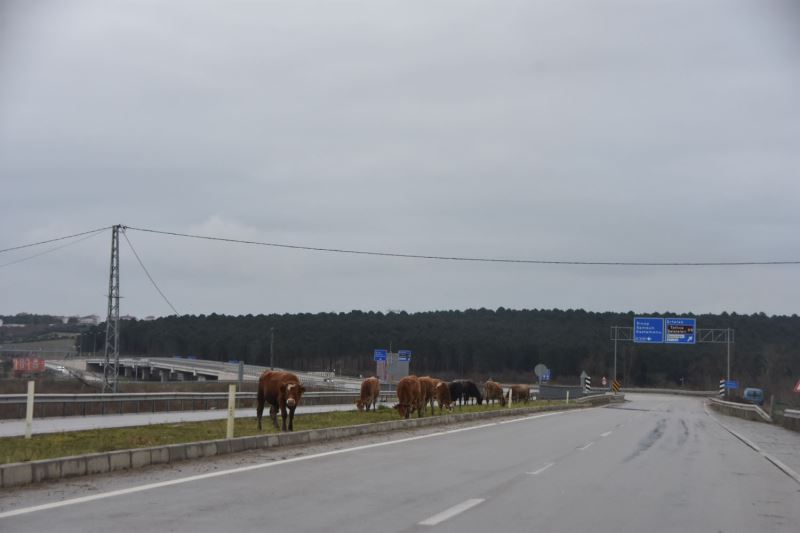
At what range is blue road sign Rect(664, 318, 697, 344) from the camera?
234ft

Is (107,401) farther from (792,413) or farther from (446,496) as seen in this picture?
(792,413)

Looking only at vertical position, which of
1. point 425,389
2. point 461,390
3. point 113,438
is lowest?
point 461,390

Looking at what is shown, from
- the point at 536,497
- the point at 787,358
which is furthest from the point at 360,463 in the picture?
the point at 787,358

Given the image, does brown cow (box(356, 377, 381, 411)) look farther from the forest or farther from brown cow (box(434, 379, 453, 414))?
the forest

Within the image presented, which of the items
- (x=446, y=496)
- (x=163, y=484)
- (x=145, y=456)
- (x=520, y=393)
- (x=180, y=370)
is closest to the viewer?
(x=446, y=496)

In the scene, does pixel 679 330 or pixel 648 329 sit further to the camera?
pixel 648 329

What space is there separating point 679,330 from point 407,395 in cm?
4761

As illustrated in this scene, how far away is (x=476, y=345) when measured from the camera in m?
143

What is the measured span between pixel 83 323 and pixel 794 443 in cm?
9622

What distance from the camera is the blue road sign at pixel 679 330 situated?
234 feet

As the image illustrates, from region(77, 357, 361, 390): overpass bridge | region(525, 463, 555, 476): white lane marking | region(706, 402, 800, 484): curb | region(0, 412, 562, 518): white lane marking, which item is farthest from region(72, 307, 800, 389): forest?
region(525, 463, 555, 476): white lane marking

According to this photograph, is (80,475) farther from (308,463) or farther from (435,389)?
(435,389)

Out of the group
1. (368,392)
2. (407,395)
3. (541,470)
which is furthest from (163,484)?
(368,392)

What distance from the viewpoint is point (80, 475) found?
43.0ft
